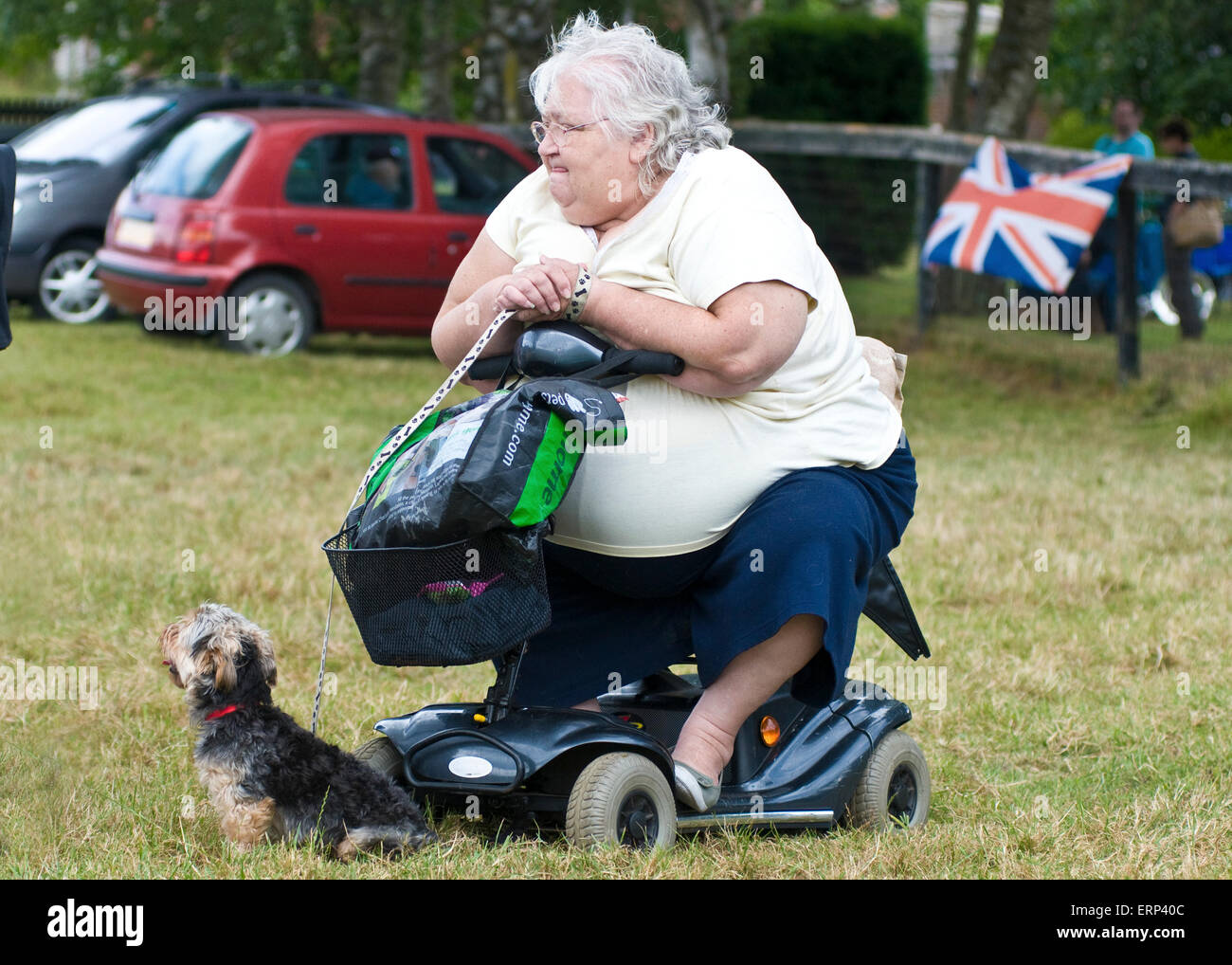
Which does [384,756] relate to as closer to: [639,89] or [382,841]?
[382,841]

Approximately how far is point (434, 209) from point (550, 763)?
9.72m

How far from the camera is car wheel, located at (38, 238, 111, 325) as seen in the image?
13359 mm

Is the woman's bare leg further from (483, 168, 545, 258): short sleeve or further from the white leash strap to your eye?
(483, 168, 545, 258): short sleeve

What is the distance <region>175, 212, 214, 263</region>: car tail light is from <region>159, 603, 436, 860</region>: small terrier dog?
344 inches

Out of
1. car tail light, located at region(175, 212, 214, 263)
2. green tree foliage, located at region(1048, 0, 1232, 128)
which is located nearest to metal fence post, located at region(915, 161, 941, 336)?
car tail light, located at region(175, 212, 214, 263)

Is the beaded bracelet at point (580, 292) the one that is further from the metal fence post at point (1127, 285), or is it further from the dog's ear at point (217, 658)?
the metal fence post at point (1127, 285)

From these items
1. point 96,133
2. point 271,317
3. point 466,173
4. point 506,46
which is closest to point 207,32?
point 506,46

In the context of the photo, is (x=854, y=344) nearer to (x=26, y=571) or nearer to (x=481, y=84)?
(x=26, y=571)

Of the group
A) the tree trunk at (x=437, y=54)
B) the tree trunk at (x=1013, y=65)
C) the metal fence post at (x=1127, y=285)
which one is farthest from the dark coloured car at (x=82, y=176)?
the metal fence post at (x=1127, y=285)

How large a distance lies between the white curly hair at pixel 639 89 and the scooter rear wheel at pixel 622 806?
1206 millimetres

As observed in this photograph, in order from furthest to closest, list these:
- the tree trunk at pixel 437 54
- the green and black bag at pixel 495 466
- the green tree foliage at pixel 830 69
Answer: the green tree foliage at pixel 830 69 → the tree trunk at pixel 437 54 → the green and black bag at pixel 495 466

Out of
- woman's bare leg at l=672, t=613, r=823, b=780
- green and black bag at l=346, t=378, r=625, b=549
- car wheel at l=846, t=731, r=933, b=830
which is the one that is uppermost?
green and black bag at l=346, t=378, r=625, b=549

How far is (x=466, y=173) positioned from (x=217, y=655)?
10.1m

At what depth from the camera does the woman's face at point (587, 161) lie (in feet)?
11.2
